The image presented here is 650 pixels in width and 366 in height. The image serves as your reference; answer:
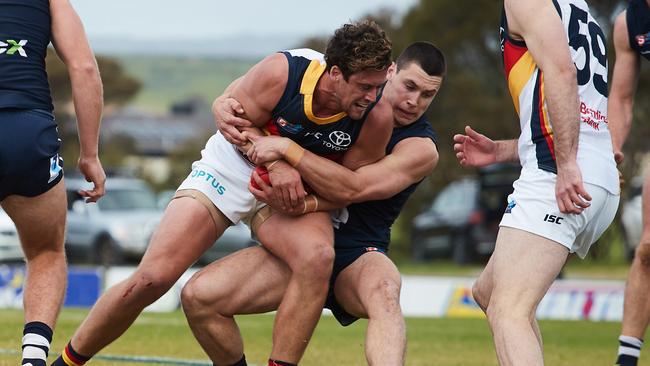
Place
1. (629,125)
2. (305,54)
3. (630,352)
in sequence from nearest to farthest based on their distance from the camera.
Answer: (305,54)
(630,352)
(629,125)

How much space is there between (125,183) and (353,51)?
2316cm

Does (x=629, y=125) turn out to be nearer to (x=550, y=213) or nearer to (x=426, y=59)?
(x=426, y=59)

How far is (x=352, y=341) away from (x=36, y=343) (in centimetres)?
569

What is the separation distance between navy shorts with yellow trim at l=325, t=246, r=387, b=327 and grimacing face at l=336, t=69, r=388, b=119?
3.14 ft

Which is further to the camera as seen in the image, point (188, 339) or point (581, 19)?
point (188, 339)

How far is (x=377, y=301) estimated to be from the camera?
6.48m

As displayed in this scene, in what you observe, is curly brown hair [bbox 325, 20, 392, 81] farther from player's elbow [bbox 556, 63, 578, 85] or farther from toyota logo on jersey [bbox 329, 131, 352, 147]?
player's elbow [bbox 556, 63, 578, 85]

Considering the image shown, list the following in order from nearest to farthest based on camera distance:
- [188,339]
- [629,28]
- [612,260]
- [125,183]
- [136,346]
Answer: [629,28] < [136,346] < [188,339] < [125,183] < [612,260]

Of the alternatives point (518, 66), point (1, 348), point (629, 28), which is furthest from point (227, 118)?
point (1, 348)

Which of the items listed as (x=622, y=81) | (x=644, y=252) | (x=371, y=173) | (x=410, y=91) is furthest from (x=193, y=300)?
(x=622, y=81)

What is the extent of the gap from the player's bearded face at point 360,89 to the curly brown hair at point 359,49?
1.2 inches

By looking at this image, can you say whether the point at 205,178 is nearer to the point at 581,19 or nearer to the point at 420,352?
the point at 581,19

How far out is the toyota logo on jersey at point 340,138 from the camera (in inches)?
261

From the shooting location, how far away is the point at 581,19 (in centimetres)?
606
